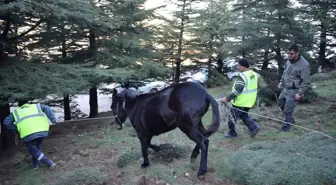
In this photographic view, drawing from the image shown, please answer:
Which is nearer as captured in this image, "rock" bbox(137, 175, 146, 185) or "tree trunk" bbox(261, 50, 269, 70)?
"rock" bbox(137, 175, 146, 185)

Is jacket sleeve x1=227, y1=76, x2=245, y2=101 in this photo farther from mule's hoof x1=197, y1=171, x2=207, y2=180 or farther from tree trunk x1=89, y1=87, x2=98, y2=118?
tree trunk x1=89, y1=87, x2=98, y2=118

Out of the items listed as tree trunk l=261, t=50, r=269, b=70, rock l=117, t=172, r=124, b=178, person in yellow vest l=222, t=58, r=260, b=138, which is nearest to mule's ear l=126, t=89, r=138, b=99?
rock l=117, t=172, r=124, b=178

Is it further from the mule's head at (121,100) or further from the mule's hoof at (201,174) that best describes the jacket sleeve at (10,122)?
the mule's hoof at (201,174)

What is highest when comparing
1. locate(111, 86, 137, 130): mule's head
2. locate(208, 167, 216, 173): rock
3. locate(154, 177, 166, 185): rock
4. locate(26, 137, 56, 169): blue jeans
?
locate(111, 86, 137, 130): mule's head

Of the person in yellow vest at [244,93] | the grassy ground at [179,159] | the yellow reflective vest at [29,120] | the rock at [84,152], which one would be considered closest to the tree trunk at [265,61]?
the grassy ground at [179,159]

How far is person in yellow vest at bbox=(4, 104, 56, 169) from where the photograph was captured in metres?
6.15

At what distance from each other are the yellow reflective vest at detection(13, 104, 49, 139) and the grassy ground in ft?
3.16

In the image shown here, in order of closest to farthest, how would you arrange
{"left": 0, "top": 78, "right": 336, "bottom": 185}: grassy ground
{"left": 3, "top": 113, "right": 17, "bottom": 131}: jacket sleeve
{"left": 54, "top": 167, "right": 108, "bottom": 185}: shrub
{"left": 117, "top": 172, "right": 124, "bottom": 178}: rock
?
{"left": 0, "top": 78, "right": 336, "bottom": 185}: grassy ground < {"left": 54, "top": 167, "right": 108, "bottom": 185}: shrub < {"left": 117, "top": 172, "right": 124, "bottom": 178}: rock < {"left": 3, "top": 113, "right": 17, "bottom": 131}: jacket sleeve

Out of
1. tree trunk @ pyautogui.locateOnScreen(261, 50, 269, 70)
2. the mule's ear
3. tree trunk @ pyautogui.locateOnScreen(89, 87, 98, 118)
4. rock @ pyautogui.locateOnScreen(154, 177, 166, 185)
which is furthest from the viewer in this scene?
tree trunk @ pyautogui.locateOnScreen(89, 87, 98, 118)

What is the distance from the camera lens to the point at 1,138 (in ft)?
30.5

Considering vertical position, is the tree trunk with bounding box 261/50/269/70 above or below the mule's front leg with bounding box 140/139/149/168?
above

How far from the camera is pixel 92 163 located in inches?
253

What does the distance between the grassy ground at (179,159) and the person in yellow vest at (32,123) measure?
1.79 feet

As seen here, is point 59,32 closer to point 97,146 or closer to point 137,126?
point 97,146
